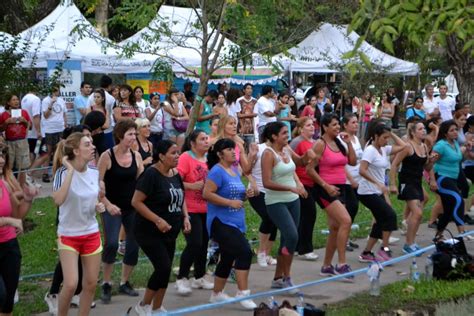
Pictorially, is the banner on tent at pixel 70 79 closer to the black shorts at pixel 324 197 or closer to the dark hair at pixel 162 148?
the black shorts at pixel 324 197

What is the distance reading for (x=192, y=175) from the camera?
30.4 feet

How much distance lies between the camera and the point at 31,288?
947 centimetres

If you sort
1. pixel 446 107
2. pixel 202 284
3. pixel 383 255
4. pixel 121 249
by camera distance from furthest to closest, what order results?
pixel 446 107 → pixel 383 255 → pixel 121 249 → pixel 202 284

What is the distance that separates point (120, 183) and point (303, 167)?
105 inches

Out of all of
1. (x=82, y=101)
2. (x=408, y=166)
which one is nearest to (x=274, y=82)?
(x=82, y=101)

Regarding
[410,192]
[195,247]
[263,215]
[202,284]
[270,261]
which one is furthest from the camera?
[410,192]

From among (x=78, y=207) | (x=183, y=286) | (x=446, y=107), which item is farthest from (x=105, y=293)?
(x=446, y=107)

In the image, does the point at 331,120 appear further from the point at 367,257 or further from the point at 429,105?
the point at 429,105

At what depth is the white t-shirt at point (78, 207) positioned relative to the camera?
7344 millimetres

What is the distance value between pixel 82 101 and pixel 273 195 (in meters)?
8.77

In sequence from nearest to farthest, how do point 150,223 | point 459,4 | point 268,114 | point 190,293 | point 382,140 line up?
point 459,4 → point 150,223 → point 190,293 → point 382,140 → point 268,114

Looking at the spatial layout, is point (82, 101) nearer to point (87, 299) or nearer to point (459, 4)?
point (87, 299)

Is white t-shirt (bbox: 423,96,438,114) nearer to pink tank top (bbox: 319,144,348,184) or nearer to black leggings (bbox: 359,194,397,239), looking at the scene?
black leggings (bbox: 359,194,397,239)

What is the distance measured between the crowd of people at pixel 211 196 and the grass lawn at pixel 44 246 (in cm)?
48
